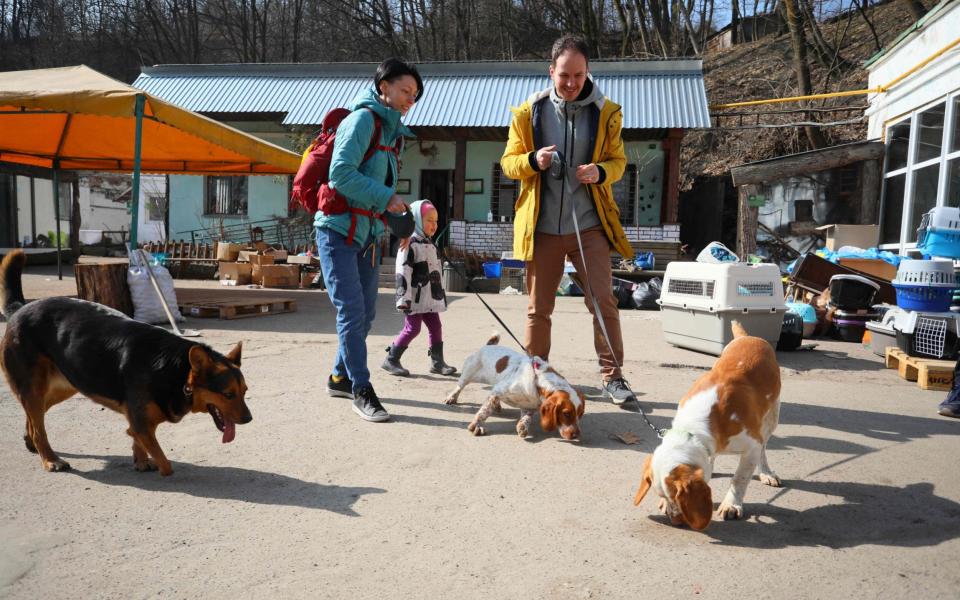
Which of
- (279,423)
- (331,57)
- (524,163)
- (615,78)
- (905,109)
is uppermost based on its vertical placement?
(331,57)

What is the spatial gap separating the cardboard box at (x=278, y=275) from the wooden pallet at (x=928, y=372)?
36.1 feet

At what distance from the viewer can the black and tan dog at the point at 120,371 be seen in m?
2.71

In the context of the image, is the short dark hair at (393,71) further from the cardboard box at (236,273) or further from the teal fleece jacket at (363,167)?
the cardboard box at (236,273)

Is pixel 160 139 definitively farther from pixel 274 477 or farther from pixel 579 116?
pixel 274 477

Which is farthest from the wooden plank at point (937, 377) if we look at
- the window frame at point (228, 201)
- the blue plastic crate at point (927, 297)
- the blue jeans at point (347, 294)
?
the window frame at point (228, 201)

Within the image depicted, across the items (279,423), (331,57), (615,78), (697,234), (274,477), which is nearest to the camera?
(274,477)

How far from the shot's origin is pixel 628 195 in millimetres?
17109

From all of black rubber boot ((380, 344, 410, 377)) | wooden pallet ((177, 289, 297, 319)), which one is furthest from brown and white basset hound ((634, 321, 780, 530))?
wooden pallet ((177, 289, 297, 319))

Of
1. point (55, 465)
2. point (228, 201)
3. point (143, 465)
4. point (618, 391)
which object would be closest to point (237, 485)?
point (143, 465)

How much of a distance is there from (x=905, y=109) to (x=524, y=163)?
32.2 ft

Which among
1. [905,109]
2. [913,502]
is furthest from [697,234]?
[913,502]

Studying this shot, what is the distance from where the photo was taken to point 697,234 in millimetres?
19859

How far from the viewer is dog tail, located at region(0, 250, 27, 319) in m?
3.17

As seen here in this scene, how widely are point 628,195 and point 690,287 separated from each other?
443 inches
